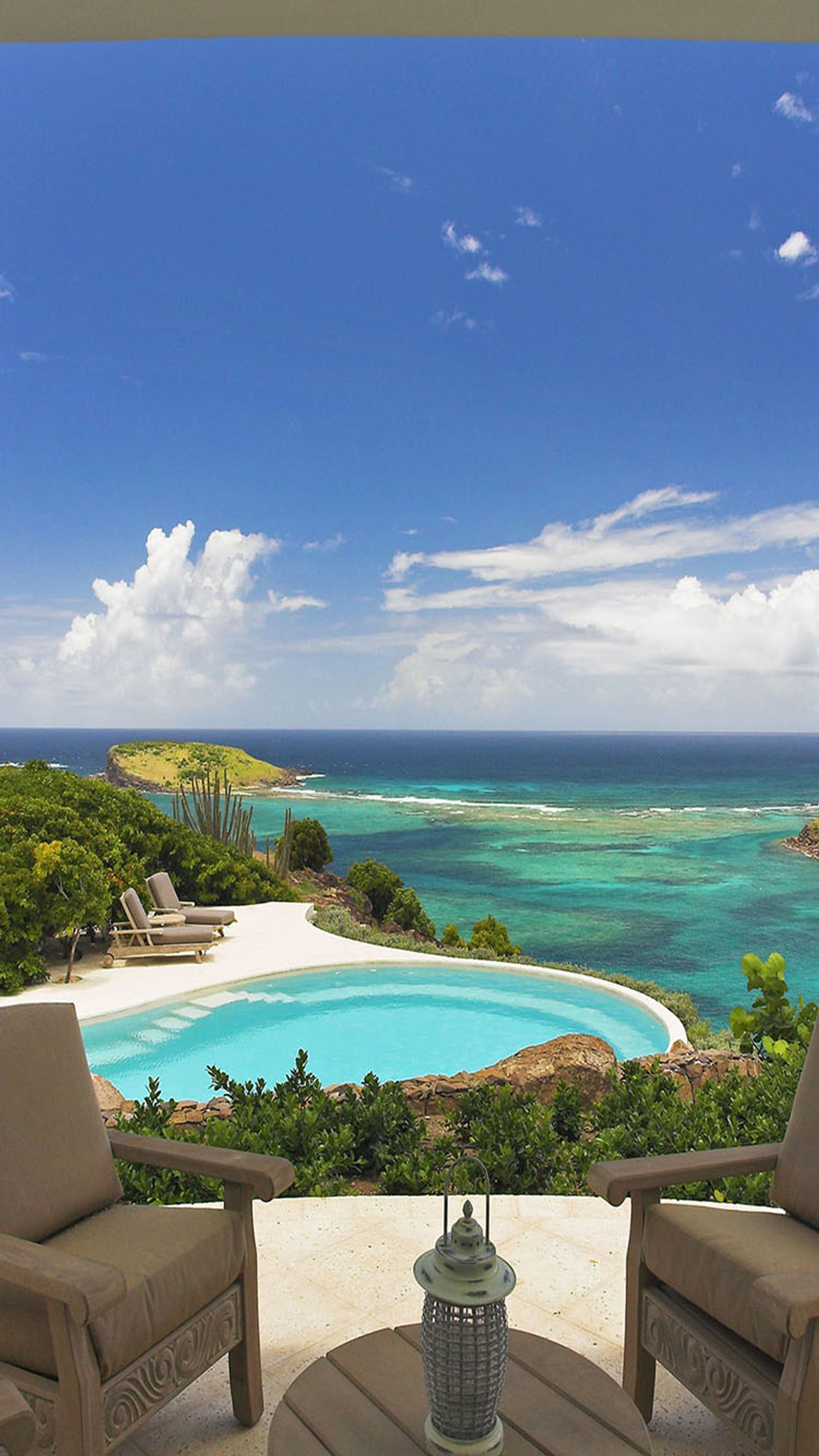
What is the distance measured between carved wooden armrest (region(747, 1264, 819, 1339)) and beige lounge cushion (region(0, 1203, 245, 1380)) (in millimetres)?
1059

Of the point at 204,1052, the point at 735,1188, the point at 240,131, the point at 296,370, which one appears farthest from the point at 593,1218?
the point at 296,370

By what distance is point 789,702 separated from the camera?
59.4 metres

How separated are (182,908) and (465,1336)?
959 centimetres

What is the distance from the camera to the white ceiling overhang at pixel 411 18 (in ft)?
5.88

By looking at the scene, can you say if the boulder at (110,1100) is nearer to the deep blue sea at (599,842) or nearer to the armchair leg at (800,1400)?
the armchair leg at (800,1400)

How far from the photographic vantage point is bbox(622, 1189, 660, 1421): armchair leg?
1988 millimetres

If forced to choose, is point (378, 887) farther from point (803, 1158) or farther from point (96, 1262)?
point (96, 1262)

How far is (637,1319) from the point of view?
6.52ft

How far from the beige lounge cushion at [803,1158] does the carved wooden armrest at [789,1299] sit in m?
0.52

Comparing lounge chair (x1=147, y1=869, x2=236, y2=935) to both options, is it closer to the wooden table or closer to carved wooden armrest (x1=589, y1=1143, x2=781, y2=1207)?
carved wooden armrest (x1=589, y1=1143, x2=781, y2=1207)

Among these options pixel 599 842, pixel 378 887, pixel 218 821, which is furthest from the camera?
pixel 599 842

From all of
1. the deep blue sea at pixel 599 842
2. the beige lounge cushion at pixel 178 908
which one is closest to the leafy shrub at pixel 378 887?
the beige lounge cushion at pixel 178 908

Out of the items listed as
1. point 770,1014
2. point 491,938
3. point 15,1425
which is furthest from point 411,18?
point 491,938

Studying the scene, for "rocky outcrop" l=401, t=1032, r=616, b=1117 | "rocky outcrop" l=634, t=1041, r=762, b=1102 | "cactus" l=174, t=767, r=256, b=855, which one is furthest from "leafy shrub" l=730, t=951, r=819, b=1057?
"cactus" l=174, t=767, r=256, b=855
